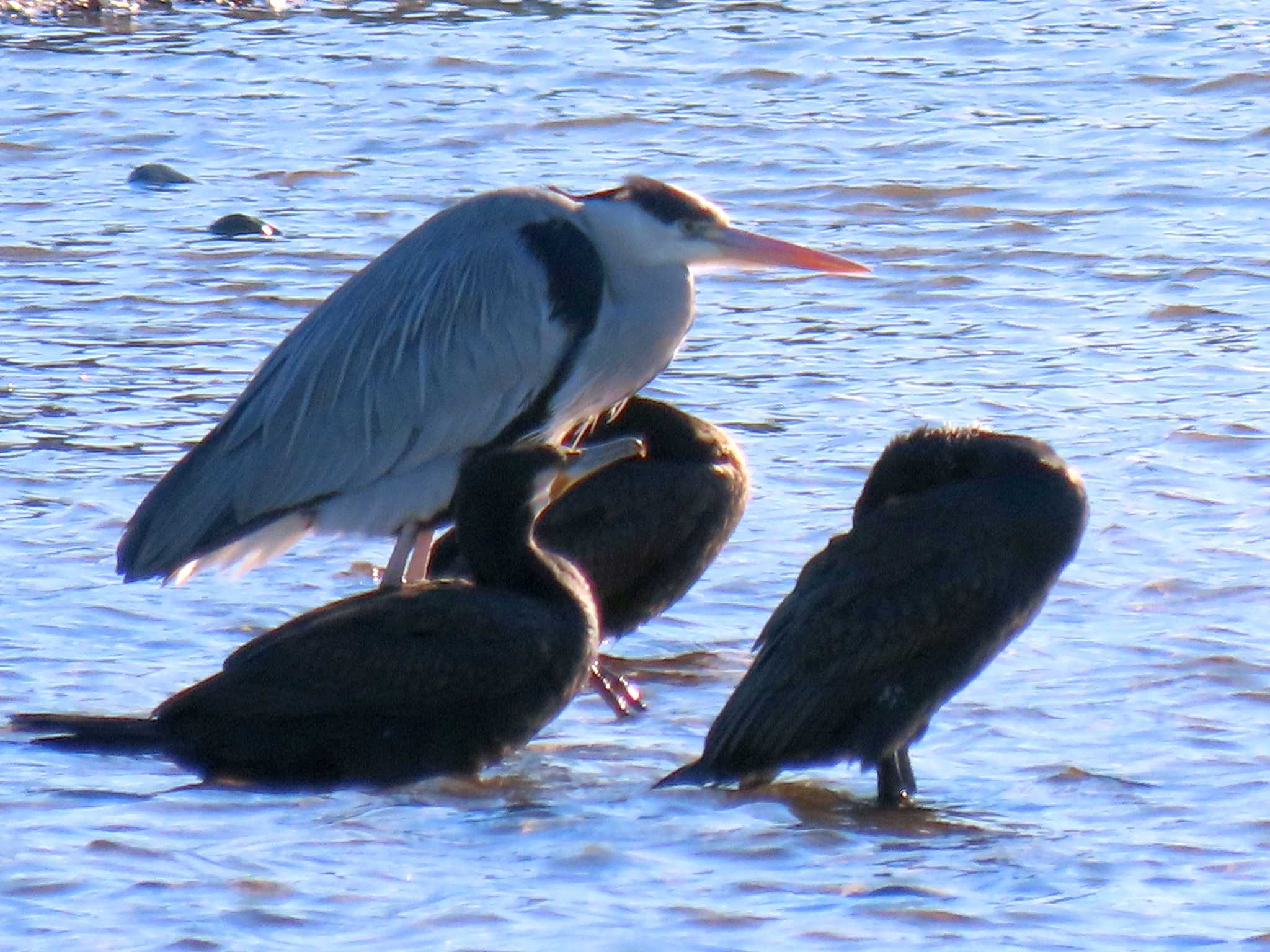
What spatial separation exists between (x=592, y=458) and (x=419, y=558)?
103 cm

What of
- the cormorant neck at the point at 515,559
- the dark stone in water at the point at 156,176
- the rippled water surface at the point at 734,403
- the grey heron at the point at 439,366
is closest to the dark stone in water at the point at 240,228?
the rippled water surface at the point at 734,403

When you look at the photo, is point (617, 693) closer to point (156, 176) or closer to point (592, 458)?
point (592, 458)

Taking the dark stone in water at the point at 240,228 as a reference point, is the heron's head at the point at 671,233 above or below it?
above

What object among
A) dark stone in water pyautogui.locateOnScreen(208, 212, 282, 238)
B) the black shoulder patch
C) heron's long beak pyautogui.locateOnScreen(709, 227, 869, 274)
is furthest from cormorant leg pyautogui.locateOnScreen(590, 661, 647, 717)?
dark stone in water pyautogui.locateOnScreen(208, 212, 282, 238)

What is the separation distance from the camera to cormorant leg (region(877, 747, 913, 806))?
648 cm

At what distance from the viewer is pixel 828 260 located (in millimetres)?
8594

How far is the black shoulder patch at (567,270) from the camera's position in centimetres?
817

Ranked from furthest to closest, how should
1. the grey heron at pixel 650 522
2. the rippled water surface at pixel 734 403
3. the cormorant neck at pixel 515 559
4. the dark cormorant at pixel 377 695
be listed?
the grey heron at pixel 650 522 < the cormorant neck at pixel 515 559 < the dark cormorant at pixel 377 695 < the rippled water surface at pixel 734 403

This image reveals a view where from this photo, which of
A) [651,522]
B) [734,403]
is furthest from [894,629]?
[734,403]

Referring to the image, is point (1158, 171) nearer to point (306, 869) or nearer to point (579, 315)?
point (579, 315)

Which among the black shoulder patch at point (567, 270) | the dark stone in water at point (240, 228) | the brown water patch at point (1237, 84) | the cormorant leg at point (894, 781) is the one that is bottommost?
the cormorant leg at point (894, 781)

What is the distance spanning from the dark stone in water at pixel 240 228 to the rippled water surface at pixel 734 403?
151 mm

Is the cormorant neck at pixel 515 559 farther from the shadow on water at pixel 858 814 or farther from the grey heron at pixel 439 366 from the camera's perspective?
the grey heron at pixel 439 366

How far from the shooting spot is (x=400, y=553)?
26.7ft
